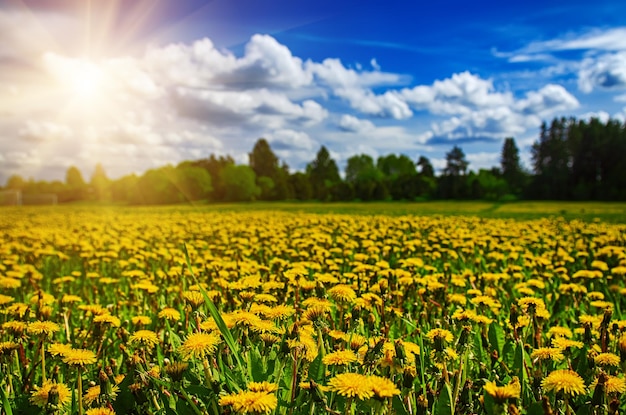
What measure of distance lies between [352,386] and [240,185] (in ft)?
224

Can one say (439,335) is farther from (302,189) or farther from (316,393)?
(302,189)

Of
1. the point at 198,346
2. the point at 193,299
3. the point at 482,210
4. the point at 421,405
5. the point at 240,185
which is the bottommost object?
the point at 421,405

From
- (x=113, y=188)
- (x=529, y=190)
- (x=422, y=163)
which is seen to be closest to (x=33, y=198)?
(x=113, y=188)

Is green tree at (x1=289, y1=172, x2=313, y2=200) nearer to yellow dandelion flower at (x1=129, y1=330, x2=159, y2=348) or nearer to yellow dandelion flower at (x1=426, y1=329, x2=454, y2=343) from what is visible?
yellow dandelion flower at (x1=129, y1=330, x2=159, y2=348)

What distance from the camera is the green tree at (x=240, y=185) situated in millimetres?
68438

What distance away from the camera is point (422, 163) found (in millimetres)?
90250

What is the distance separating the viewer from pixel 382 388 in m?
1.58

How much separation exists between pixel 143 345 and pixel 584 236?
8970mm

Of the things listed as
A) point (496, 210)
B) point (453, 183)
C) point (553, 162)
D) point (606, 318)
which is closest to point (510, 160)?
point (553, 162)

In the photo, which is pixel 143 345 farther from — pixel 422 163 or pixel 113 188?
pixel 113 188

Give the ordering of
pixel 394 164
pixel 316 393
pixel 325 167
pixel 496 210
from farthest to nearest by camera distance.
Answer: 1. pixel 394 164
2. pixel 325 167
3. pixel 496 210
4. pixel 316 393

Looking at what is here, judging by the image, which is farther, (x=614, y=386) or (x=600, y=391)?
(x=614, y=386)

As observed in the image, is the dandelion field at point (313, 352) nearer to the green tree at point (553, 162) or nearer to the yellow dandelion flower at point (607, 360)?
the yellow dandelion flower at point (607, 360)

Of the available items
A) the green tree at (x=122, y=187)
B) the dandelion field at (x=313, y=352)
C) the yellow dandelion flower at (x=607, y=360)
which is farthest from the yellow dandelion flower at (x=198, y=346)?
the green tree at (x=122, y=187)
